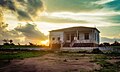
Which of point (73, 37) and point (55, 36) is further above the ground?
point (55, 36)

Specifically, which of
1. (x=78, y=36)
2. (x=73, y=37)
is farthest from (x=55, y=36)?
(x=78, y=36)

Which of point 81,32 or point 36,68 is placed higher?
point 81,32

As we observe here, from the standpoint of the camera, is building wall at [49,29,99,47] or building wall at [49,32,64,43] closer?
building wall at [49,29,99,47]

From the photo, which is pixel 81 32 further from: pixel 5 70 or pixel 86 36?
pixel 5 70

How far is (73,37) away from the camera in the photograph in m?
55.5

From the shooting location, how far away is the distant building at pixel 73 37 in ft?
171

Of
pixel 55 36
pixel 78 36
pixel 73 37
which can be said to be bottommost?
pixel 73 37

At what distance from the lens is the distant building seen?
52250 mm

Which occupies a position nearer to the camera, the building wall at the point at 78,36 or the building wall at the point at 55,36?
the building wall at the point at 78,36

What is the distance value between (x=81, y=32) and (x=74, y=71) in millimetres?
39569

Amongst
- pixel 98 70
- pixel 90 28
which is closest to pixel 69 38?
pixel 90 28

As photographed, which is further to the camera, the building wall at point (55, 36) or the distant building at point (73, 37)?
the building wall at point (55, 36)

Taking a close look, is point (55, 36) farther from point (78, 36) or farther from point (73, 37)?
point (78, 36)

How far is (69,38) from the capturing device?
55.8 meters
